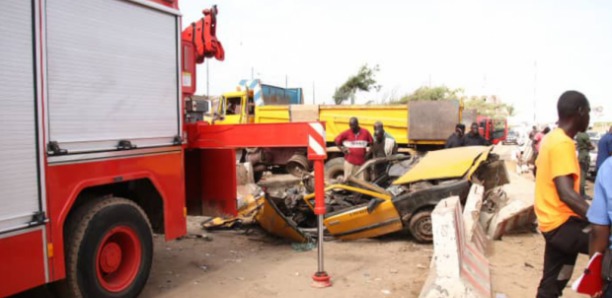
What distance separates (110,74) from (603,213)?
12.8 ft

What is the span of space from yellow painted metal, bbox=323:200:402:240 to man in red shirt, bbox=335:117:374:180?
2.86 metres

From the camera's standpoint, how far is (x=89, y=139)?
13.9 feet

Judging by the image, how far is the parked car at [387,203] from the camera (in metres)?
7.14

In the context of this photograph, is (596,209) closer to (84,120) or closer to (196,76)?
(84,120)

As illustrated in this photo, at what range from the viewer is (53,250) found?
3883mm

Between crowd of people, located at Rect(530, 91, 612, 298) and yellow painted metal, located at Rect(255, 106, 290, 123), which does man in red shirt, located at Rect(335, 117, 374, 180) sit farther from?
crowd of people, located at Rect(530, 91, 612, 298)

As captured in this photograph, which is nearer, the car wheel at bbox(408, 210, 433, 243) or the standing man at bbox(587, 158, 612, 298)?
the standing man at bbox(587, 158, 612, 298)

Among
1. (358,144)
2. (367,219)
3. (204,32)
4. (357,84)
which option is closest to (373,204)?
(367,219)

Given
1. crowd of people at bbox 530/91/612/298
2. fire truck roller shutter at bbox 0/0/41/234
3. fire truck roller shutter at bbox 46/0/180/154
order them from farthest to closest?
fire truck roller shutter at bbox 46/0/180/154 → fire truck roller shutter at bbox 0/0/41/234 → crowd of people at bbox 530/91/612/298

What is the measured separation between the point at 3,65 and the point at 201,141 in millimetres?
2581

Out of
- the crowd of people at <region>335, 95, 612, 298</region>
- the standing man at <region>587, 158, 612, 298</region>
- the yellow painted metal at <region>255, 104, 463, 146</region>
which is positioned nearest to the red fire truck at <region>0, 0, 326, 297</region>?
the crowd of people at <region>335, 95, 612, 298</region>

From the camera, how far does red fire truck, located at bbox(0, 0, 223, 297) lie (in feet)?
11.9

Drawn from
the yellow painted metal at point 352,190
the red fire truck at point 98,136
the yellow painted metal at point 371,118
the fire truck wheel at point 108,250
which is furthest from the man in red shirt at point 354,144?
the fire truck wheel at point 108,250

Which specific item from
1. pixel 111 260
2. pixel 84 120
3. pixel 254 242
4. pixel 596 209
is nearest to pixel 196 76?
pixel 84 120
